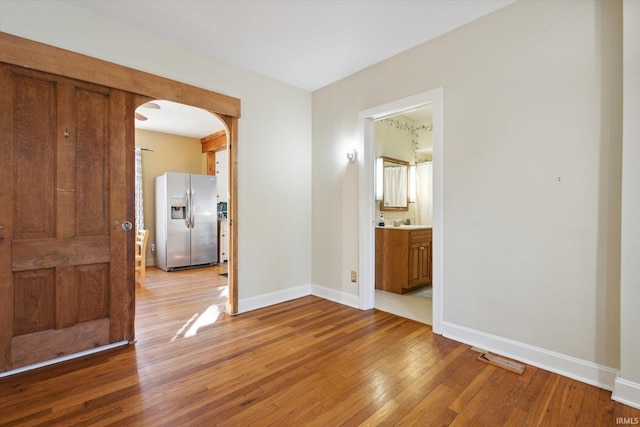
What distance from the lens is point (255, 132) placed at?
3531 mm

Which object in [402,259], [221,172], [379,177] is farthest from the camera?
[221,172]

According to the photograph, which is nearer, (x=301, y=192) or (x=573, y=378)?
(x=573, y=378)

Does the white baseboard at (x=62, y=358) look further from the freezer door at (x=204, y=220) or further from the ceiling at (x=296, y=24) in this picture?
the freezer door at (x=204, y=220)

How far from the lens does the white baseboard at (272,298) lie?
11.2 feet

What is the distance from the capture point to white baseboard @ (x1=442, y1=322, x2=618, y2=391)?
1958 mm

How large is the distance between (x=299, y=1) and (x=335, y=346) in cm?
282

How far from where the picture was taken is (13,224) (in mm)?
2139

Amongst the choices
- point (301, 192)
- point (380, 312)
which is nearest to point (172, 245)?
point (301, 192)

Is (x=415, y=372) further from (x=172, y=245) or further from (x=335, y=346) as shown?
(x=172, y=245)

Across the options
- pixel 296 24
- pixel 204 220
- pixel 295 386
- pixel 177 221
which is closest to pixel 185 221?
A: pixel 177 221

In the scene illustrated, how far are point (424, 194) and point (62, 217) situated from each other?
16.2ft

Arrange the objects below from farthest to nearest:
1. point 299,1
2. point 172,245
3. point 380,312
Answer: point 172,245 → point 380,312 → point 299,1

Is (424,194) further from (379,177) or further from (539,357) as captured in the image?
(539,357)
